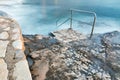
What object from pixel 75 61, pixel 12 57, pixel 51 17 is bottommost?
pixel 51 17

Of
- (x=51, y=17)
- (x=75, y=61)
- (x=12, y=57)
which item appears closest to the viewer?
(x=12, y=57)

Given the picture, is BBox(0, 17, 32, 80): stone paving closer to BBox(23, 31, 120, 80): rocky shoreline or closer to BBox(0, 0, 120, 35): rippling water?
BBox(23, 31, 120, 80): rocky shoreline

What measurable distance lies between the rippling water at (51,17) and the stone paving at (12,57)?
13.0 feet

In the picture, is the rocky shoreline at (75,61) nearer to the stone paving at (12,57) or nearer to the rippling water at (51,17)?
the stone paving at (12,57)

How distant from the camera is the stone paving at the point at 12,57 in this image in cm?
212

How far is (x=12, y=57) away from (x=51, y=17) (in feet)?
25.1

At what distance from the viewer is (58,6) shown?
41.0 ft

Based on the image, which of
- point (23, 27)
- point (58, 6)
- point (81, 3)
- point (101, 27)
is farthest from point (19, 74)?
point (81, 3)

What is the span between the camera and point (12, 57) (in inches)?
97.3

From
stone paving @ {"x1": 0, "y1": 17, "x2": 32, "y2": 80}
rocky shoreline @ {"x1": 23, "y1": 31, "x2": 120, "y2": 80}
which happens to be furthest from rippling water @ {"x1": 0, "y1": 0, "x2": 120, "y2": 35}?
stone paving @ {"x1": 0, "y1": 17, "x2": 32, "y2": 80}

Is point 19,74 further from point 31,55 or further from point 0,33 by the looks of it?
point 0,33

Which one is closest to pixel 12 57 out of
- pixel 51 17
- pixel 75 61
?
pixel 75 61

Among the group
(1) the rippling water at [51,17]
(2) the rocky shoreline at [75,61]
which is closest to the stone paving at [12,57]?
(2) the rocky shoreline at [75,61]

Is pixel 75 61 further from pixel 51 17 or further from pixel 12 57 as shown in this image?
pixel 51 17
